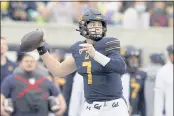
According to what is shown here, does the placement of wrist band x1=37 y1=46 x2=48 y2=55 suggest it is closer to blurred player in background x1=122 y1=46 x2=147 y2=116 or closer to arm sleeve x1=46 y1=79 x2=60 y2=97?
arm sleeve x1=46 y1=79 x2=60 y2=97

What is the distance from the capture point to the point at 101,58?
705 centimetres

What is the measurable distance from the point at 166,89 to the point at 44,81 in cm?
178

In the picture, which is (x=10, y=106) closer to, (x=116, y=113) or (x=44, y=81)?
(x=44, y=81)

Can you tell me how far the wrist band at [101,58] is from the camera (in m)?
7.02

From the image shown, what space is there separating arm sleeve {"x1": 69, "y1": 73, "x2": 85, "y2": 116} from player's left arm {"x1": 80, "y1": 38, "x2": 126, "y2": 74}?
3.12 meters

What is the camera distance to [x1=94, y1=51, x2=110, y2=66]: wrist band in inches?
276

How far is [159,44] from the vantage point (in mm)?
15172

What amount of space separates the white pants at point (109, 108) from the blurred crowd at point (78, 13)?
783cm

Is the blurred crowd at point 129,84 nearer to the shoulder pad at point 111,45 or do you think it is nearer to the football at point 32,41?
the football at point 32,41

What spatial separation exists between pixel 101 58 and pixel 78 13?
8.43 metres

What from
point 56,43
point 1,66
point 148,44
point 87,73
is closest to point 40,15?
point 56,43

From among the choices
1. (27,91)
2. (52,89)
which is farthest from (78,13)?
(27,91)

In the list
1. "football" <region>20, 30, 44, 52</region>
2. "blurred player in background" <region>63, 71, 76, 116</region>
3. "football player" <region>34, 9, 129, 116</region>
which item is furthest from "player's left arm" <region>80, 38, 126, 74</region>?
"blurred player in background" <region>63, 71, 76, 116</region>

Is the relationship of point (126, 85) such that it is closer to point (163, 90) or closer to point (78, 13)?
point (163, 90)
